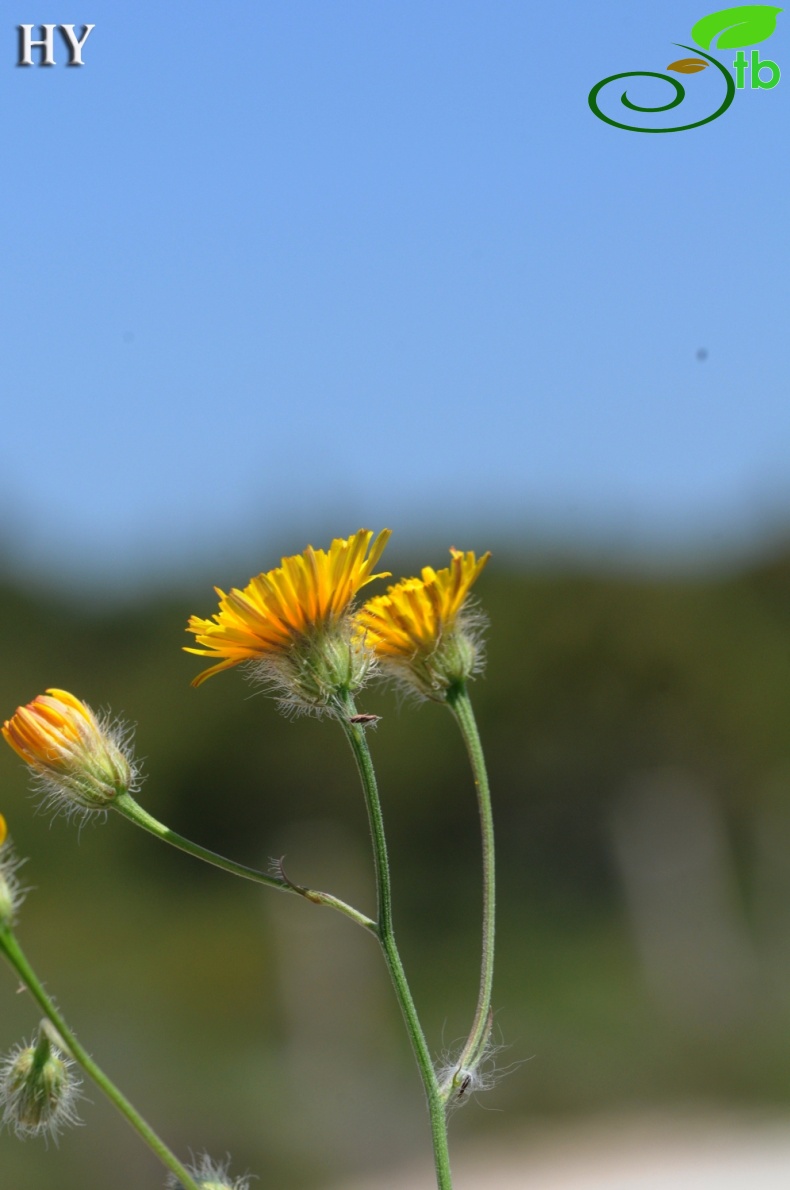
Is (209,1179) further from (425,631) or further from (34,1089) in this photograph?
(425,631)

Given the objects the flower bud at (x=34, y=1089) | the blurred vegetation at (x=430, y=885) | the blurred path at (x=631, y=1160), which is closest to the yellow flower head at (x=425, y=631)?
the flower bud at (x=34, y=1089)

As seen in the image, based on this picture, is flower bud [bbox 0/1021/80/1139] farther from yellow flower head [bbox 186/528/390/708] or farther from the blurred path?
the blurred path

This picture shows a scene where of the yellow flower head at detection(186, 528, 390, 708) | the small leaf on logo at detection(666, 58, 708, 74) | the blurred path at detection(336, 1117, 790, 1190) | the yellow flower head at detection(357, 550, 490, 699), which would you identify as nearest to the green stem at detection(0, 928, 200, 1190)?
the yellow flower head at detection(186, 528, 390, 708)

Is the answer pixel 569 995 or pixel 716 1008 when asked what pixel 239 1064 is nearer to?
pixel 569 995

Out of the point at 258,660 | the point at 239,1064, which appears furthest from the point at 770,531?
the point at 258,660

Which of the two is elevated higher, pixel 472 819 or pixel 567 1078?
pixel 472 819

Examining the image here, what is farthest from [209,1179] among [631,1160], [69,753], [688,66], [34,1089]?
[631,1160]
